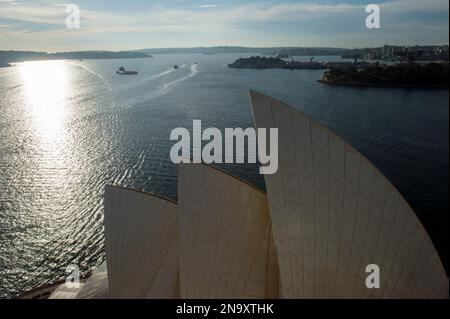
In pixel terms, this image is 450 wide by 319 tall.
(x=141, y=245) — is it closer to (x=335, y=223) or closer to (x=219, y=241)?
(x=219, y=241)

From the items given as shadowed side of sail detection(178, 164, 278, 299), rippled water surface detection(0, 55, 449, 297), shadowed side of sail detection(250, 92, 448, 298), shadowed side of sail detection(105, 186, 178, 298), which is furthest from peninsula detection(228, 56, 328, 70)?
shadowed side of sail detection(250, 92, 448, 298)

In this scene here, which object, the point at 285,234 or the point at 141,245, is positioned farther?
Result: the point at 141,245

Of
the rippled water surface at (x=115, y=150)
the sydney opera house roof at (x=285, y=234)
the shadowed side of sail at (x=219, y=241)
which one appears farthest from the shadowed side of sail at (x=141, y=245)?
the rippled water surface at (x=115, y=150)

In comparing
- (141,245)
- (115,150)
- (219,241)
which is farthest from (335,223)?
(115,150)

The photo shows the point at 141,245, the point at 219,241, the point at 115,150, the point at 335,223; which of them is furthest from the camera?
the point at 115,150

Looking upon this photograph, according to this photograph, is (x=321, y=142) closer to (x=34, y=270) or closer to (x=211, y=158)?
(x=34, y=270)

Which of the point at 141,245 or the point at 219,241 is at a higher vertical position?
the point at 219,241

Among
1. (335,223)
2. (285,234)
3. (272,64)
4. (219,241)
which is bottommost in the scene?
(219,241)
